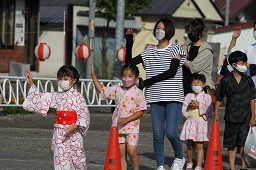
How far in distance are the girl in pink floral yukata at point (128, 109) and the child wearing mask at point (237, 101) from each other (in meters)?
1.33

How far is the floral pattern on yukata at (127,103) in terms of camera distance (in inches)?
370

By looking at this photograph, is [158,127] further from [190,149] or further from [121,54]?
[121,54]

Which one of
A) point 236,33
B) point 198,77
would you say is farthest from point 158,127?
point 236,33

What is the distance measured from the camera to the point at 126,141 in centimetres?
944

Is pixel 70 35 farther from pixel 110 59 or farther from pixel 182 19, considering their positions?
pixel 182 19

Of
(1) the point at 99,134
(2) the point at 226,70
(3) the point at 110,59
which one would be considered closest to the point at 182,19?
(3) the point at 110,59

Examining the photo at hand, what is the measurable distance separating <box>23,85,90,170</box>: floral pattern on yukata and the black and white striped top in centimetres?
122

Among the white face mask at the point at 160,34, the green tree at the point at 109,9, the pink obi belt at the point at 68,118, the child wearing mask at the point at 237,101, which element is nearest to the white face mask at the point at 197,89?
the child wearing mask at the point at 237,101

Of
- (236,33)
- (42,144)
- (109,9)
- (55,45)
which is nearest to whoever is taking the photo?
(236,33)

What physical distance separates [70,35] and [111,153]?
2294cm

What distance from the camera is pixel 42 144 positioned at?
13.3 meters

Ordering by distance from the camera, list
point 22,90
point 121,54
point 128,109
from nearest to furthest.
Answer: point 128,109 < point 22,90 < point 121,54

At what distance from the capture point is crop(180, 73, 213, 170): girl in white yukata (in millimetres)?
10594

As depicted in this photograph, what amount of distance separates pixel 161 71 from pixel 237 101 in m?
1.17
